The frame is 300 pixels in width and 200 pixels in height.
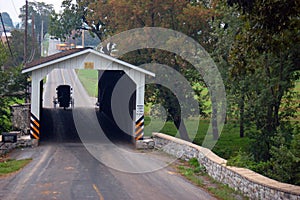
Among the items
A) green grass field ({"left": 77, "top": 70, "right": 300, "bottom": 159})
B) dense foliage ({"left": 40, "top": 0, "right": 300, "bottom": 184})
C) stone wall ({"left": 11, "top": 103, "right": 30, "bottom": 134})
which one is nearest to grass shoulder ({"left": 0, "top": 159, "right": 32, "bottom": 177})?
stone wall ({"left": 11, "top": 103, "right": 30, "bottom": 134})

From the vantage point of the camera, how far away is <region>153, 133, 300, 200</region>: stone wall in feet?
35.3

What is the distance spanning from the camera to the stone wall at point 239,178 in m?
10.8

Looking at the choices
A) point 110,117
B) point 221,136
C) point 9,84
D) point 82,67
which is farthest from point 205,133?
point 82,67

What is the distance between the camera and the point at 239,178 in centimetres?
1285

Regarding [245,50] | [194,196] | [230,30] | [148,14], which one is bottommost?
[194,196]

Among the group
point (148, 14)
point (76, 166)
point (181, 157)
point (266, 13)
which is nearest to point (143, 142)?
point (181, 157)

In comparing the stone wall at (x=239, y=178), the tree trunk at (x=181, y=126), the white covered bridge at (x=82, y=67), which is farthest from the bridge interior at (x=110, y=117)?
the stone wall at (x=239, y=178)

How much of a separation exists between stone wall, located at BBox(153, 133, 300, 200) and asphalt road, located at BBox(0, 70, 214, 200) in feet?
2.85

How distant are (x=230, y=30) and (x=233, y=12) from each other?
80 cm

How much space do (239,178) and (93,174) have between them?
4707 mm

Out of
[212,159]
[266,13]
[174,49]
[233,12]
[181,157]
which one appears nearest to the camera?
[266,13]

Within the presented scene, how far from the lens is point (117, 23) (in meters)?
28.5

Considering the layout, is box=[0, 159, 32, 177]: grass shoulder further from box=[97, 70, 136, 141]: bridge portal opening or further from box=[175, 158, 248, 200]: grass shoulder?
box=[97, 70, 136, 141]: bridge portal opening

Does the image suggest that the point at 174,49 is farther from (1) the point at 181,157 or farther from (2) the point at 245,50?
(2) the point at 245,50
